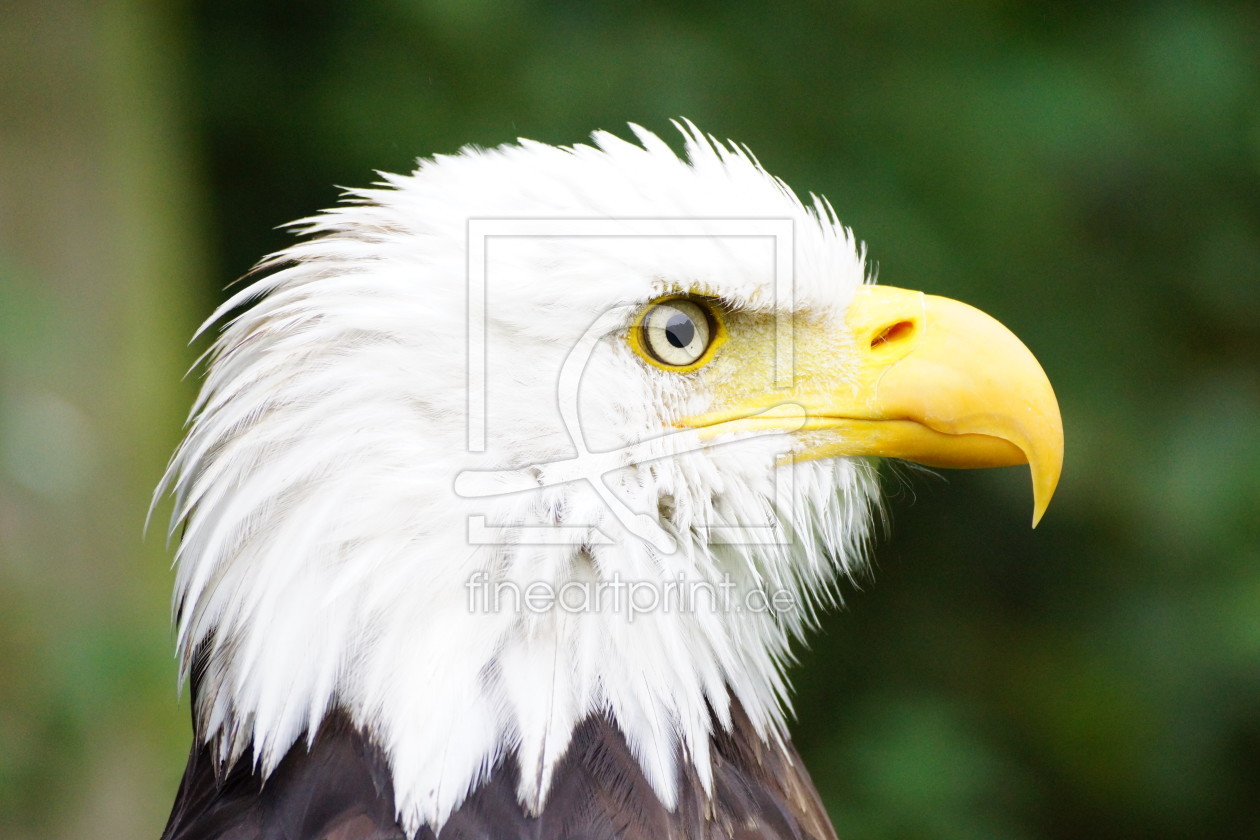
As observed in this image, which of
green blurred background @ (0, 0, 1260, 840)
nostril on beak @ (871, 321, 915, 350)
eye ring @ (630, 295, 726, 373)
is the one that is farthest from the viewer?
green blurred background @ (0, 0, 1260, 840)

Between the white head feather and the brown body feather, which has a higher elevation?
the white head feather

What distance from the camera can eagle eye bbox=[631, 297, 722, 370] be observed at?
1.56 metres

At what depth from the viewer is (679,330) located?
5.20 feet

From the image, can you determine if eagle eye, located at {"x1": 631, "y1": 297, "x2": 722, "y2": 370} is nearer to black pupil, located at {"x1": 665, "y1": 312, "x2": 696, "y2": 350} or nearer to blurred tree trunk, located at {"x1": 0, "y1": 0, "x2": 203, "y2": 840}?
black pupil, located at {"x1": 665, "y1": 312, "x2": 696, "y2": 350}

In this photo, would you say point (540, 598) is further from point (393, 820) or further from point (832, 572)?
point (832, 572)

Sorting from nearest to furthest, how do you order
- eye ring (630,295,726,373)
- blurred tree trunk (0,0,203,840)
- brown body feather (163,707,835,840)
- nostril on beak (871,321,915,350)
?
brown body feather (163,707,835,840)
eye ring (630,295,726,373)
nostril on beak (871,321,915,350)
blurred tree trunk (0,0,203,840)

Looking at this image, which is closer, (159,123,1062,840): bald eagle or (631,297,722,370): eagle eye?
(159,123,1062,840): bald eagle

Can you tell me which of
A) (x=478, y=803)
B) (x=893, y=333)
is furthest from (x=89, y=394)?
(x=893, y=333)

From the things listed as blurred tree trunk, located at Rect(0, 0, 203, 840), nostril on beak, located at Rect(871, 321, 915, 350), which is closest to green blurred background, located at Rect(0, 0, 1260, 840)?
blurred tree trunk, located at Rect(0, 0, 203, 840)

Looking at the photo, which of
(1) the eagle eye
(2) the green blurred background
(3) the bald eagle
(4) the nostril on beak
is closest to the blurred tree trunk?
(2) the green blurred background

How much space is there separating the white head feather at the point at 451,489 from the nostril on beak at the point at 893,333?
0.53ft

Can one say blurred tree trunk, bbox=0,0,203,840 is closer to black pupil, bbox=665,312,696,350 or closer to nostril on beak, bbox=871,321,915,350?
black pupil, bbox=665,312,696,350

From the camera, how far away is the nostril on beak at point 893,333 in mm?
1684

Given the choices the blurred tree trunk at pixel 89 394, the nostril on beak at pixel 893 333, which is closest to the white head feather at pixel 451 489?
the nostril on beak at pixel 893 333
